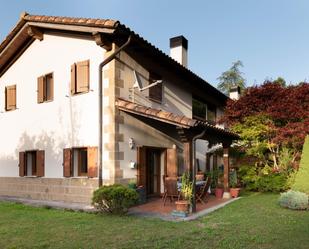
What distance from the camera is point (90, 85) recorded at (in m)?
11.9

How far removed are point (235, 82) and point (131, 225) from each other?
4780 cm

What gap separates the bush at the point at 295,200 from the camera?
1018 centimetres

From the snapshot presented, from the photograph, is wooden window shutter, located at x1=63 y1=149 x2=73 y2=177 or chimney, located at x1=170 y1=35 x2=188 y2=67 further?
chimney, located at x1=170 y1=35 x2=188 y2=67

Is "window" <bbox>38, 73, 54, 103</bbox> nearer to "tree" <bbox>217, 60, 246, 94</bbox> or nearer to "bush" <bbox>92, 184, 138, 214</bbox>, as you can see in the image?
"bush" <bbox>92, 184, 138, 214</bbox>

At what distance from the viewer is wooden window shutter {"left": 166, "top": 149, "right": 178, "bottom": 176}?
14.0 meters

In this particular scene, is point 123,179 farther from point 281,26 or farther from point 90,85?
point 281,26

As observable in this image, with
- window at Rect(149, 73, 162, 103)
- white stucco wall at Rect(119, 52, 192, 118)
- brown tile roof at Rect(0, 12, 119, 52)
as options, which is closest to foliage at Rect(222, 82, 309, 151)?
white stucco wall at Rect(119, 52, 192, 118)

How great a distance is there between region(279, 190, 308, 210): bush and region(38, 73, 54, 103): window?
29.9ft

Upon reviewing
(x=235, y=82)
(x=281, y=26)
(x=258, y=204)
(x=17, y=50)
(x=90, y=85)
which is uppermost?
(x=235, y=82)

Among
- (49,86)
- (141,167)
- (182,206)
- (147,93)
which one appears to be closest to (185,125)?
(182,206)

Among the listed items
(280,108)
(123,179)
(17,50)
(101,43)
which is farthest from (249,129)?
(17,50)

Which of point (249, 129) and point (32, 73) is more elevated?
point (32, 73)

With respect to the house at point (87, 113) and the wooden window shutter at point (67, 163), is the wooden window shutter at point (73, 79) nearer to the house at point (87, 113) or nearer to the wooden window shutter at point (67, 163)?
the house at point (87, 113)

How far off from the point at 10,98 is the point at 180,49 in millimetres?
8981
